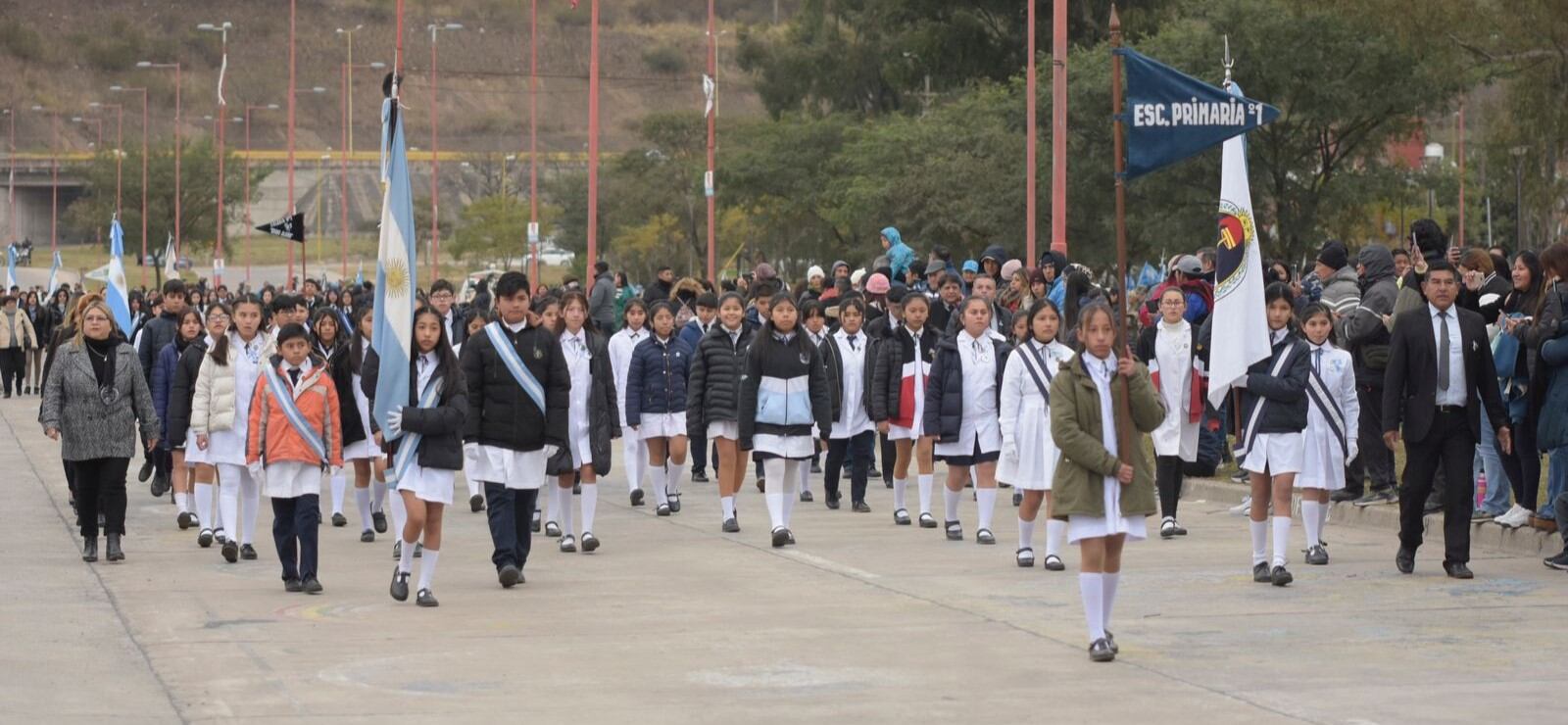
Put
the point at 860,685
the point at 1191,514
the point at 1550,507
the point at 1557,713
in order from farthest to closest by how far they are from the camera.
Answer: the point at 1191,514 < the point at 1550,507 < the point at 860,685 < the point at 1557,713

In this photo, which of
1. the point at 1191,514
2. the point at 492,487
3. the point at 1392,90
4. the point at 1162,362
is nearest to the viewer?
the point at 492,487

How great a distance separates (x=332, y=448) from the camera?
14.3 meters

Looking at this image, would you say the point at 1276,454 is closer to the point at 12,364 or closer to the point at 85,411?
the point at 85,411

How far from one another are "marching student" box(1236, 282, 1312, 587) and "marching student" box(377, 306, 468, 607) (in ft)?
15.5

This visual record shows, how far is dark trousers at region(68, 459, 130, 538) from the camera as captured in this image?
15.4m

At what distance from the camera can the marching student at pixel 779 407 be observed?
53.3ft

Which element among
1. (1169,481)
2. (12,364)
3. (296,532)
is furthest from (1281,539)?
(12,364)

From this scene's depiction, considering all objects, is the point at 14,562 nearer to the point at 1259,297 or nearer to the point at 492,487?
the point at 492,487

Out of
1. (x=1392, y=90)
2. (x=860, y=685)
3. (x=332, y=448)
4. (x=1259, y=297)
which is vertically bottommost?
(x=860, y=685)

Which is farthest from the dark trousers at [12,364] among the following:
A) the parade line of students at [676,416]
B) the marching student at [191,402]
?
the marching student at [191,402]

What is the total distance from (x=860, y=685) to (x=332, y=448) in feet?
16.8

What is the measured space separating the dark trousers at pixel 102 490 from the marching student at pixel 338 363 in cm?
151

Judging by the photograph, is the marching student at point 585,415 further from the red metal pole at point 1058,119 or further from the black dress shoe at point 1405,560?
the red metal pole at point 1058,119

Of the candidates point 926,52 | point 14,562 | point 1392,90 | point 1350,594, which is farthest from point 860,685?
point 926,52
